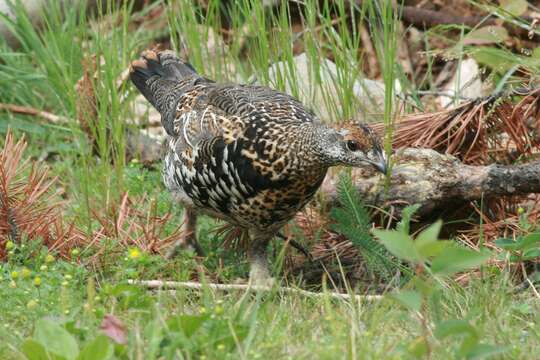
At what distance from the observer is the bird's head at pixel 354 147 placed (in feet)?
12.1

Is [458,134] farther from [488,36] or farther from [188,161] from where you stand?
[188,161]

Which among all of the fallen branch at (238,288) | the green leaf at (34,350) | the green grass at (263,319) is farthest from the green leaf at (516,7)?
the green leaf at (34,350)

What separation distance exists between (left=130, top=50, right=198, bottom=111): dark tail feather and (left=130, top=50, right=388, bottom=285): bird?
416 millimetres

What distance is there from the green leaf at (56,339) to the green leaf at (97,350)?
0.06 metres

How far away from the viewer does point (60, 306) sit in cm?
333

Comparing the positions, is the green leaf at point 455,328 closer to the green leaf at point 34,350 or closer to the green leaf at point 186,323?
the green leaf at point 186,323

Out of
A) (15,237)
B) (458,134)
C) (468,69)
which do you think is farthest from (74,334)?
(468,69)

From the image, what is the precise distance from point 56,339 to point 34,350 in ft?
0.23

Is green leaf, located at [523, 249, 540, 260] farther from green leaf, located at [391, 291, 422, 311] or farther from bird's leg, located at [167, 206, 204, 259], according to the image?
bird's leg, located at [167, 206, 204, 259]

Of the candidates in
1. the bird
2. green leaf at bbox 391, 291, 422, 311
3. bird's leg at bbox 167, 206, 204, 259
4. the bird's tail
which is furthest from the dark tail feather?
green leaf at bbox 391, 291, 422, 311

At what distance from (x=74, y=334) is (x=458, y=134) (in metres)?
2.34

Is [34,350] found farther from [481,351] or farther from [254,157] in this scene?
[254,157]

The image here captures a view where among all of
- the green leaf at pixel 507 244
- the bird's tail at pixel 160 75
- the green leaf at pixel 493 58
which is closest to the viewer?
the green leaf at pixel 493 58

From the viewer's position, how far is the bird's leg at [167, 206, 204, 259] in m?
4.46
